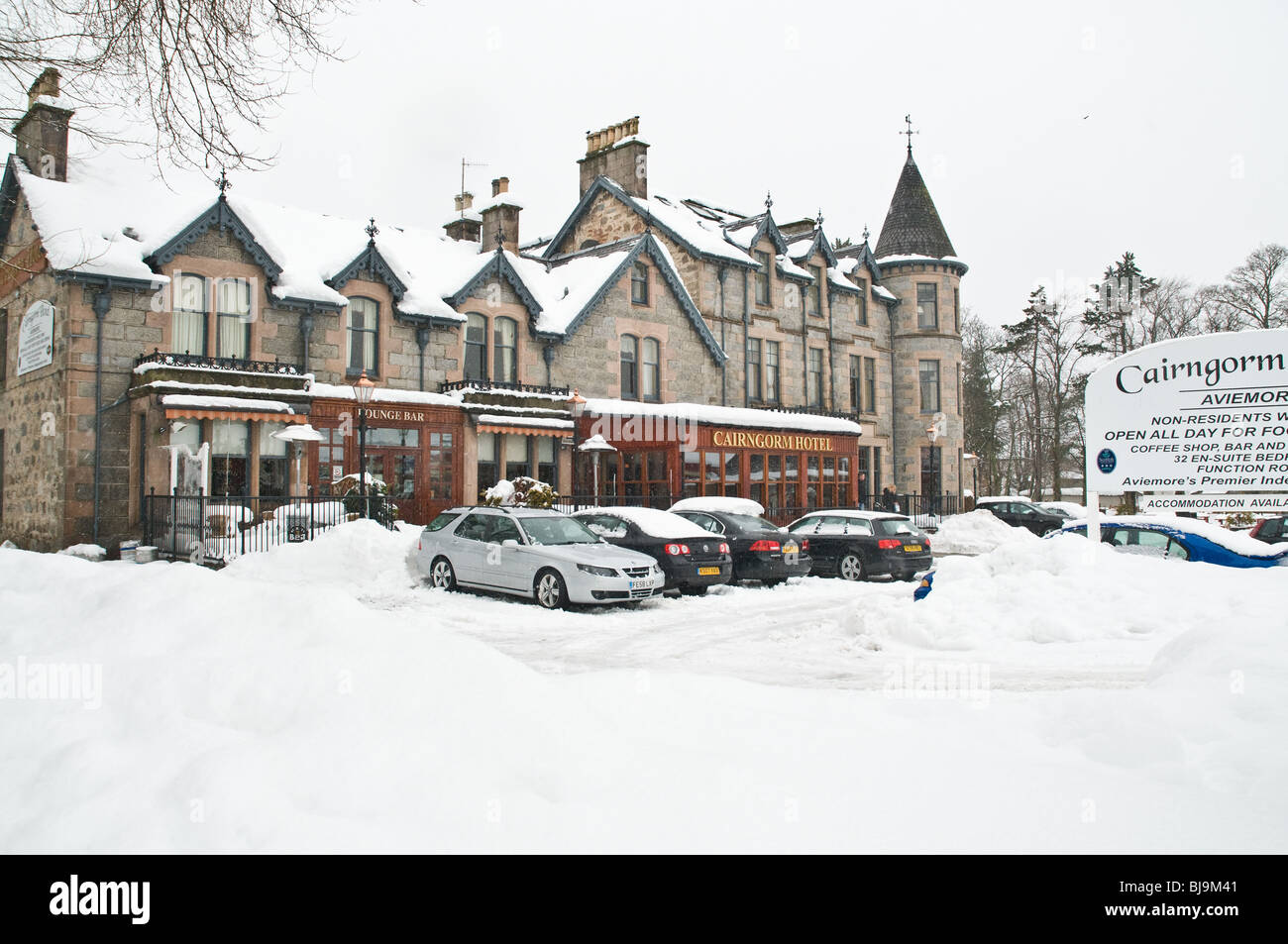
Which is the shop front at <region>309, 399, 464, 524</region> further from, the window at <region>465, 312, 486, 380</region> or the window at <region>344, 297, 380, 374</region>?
the window at <region>465, 312, 486, 380</region>

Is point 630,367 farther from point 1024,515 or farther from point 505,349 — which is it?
point 1024,515

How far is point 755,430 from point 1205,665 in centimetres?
2267

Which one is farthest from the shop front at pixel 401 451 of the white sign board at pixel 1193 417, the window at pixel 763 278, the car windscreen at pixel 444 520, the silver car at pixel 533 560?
the white sign board at pixel 1193 417

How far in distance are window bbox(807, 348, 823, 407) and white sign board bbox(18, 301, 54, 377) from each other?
24.9m

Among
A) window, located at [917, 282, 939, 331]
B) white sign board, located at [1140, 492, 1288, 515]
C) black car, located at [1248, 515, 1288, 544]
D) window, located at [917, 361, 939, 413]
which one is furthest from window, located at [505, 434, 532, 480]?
window, located at [917, 282, 939, 331]

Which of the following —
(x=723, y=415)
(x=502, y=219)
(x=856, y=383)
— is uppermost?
(x=502, y=219)

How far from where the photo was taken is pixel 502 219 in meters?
29.3

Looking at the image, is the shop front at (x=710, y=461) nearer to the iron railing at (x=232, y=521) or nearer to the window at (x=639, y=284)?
the window at (x=639, y=284)

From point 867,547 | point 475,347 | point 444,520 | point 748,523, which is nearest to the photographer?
point 444,520

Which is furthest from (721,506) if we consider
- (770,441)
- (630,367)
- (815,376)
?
(815,376)

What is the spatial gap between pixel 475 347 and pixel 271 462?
22.3ft

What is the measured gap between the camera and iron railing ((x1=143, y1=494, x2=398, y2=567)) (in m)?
17.6
